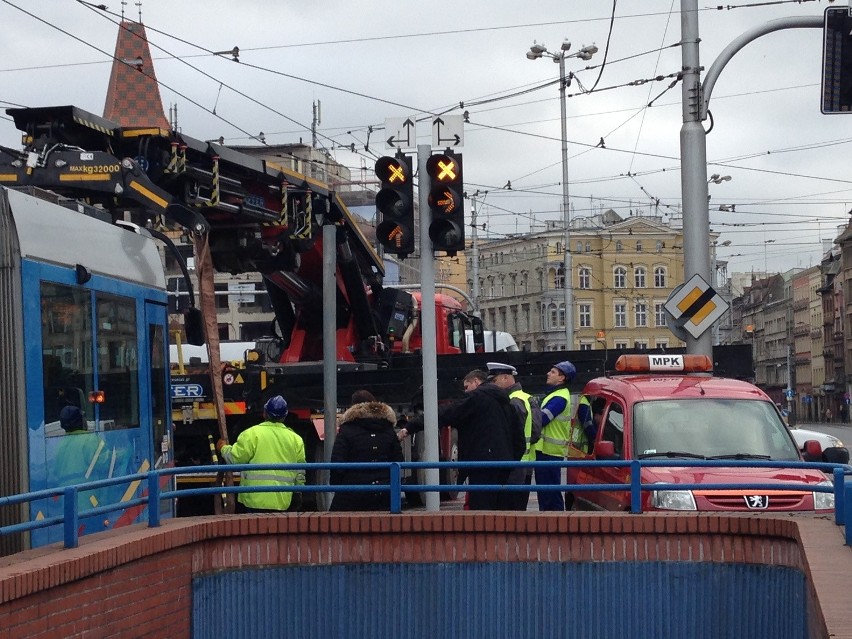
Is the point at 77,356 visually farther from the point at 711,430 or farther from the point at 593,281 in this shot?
the point at 593,281

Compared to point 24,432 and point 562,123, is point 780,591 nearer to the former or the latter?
point 24,432

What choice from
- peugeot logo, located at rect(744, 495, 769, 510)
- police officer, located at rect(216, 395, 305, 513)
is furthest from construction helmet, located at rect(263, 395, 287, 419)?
peugeot logo, located at rect(744, 495, 769, 510)

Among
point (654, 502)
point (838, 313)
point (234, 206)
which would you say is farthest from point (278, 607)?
point (838, 313)

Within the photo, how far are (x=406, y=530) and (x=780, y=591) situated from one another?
2423 millimetres

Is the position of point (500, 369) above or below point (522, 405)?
above

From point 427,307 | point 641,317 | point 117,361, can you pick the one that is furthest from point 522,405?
point 641,317

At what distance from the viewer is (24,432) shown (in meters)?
9.55

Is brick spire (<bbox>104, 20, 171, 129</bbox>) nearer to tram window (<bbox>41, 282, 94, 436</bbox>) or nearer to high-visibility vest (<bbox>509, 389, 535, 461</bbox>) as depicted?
high-visibility vest (<bbox>509, 389, 535, 461</bbox>)

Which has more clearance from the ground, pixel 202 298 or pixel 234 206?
pixel 234 206

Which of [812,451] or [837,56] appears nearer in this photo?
[812,451]

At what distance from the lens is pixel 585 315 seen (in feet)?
356

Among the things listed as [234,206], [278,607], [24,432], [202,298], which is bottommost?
[278,607]

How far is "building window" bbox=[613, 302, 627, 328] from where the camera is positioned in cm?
10769

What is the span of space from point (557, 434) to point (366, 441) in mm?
3201
